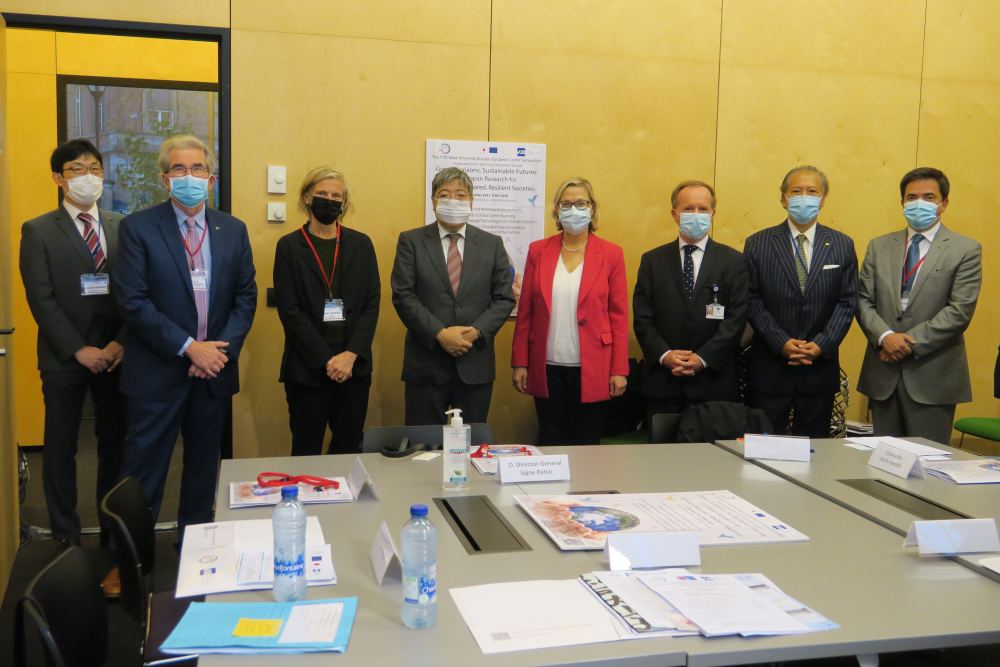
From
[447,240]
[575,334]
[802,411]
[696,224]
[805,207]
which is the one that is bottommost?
[802,411]

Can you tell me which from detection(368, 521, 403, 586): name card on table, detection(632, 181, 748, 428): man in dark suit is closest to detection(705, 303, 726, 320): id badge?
detection(632, 181, 748, 428): man in dark suit

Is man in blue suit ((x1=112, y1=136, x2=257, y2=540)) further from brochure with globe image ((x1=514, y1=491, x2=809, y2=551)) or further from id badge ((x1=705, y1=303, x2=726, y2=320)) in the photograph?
id badge ((x1=705, y1=303, x2=726, y2=320))

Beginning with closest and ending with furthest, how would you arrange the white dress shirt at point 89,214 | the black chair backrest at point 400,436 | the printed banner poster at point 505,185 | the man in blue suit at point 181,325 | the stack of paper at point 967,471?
the stack of paper at point 967,471
the black chair backrest at point 400,436
the man in blue suit at point 181,325
the white dress shirt at point 89,214
the printed banner poster at point 505,185

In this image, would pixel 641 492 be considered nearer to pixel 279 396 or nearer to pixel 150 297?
pixel 150 297

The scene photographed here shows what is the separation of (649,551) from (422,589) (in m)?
0.54

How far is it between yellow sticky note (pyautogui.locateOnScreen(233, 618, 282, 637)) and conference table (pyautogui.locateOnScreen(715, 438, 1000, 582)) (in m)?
1.49

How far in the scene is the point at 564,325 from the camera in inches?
155

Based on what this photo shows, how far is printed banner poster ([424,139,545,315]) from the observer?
460 centimetres

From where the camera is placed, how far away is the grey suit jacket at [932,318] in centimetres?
398

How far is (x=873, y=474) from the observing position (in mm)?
2512

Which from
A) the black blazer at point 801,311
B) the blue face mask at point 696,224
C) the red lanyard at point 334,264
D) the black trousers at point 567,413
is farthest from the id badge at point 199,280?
the black blazer at point 801,311

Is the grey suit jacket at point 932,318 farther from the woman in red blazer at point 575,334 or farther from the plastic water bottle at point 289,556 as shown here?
the plastic water bottle at point 289,556

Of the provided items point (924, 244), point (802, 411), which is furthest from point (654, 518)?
point (924, 244)

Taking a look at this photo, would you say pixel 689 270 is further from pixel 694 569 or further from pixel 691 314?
pixel 694 569
